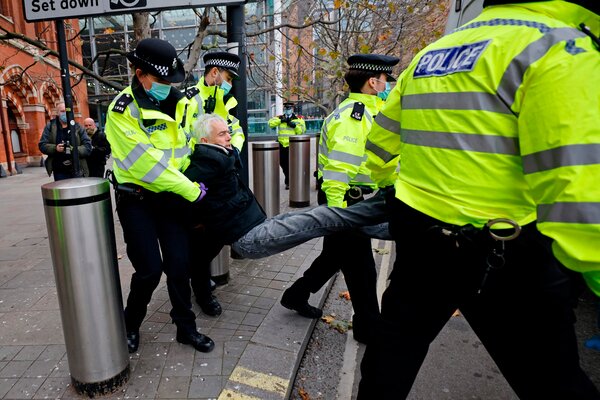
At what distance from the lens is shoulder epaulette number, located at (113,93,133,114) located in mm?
2527

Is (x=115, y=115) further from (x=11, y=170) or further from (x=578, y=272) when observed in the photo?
(x=11, y=170)

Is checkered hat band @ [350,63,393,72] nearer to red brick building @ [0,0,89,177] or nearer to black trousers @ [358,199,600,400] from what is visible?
black trousers @ [358,199,600,400]

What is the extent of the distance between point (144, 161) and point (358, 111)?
4.57 feet

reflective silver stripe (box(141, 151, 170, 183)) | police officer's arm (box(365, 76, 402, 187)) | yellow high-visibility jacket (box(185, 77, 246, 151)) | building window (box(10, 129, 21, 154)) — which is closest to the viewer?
police officer's arm (box(365, 76, 402, 187))

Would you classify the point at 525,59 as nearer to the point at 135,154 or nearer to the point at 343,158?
the point at 343,158

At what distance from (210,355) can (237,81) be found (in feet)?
8.15

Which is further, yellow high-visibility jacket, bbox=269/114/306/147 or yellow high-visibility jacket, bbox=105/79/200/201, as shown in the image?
yellow high-visibility jacket, bbox=269/114/306/147

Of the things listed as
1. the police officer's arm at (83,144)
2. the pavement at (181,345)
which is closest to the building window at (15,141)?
the police officer's arm at (83,144)

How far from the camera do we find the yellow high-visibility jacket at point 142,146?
2.50 metres

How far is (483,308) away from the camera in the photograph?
1.62 m

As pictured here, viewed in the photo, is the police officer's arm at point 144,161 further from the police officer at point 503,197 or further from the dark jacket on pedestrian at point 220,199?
the police officer at point 503,197

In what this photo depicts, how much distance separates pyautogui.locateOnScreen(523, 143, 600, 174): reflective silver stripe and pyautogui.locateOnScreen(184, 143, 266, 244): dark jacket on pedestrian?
1694mm

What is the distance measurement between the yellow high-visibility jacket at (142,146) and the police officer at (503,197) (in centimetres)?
136

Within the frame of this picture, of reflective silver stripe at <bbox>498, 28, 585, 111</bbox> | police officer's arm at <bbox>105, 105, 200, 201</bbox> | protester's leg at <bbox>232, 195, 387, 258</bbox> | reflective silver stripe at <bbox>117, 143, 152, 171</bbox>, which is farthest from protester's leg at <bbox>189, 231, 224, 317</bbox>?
reflective silver stripe at <bbox>498, 28, 585, 111</bbox>
